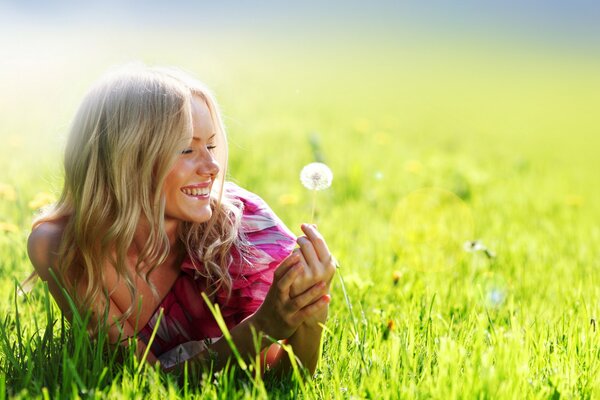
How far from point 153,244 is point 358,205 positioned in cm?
253

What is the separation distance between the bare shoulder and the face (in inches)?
13.1

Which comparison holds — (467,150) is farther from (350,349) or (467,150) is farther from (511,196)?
(350,349)

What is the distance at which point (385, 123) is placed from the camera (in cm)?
824

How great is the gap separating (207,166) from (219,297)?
17.5 inches

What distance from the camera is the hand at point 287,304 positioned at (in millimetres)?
1911

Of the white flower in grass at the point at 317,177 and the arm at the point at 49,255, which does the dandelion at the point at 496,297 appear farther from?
the arm at the point at 49,255

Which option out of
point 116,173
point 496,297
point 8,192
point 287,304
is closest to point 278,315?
point 287,304

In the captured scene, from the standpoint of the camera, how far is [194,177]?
2152 millimetres

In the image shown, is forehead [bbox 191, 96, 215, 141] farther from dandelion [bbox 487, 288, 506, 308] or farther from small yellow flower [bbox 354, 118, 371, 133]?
small yellow flower [bbox 354, 118, 371, 133]

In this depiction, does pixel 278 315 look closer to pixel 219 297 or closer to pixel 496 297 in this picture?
pixel 219 297

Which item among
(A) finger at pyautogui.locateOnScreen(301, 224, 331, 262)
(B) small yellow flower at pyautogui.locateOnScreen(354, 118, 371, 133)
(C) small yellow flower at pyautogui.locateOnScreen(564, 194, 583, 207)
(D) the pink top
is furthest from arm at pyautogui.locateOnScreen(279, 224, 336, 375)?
(B) small yellow flower at pyautogui.locateOnScreen(354, 118, 371, 133)

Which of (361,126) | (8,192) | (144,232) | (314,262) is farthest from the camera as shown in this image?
(361,126)

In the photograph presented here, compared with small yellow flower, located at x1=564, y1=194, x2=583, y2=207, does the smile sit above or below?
above

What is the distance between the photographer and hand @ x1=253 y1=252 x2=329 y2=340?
1.91 metres
